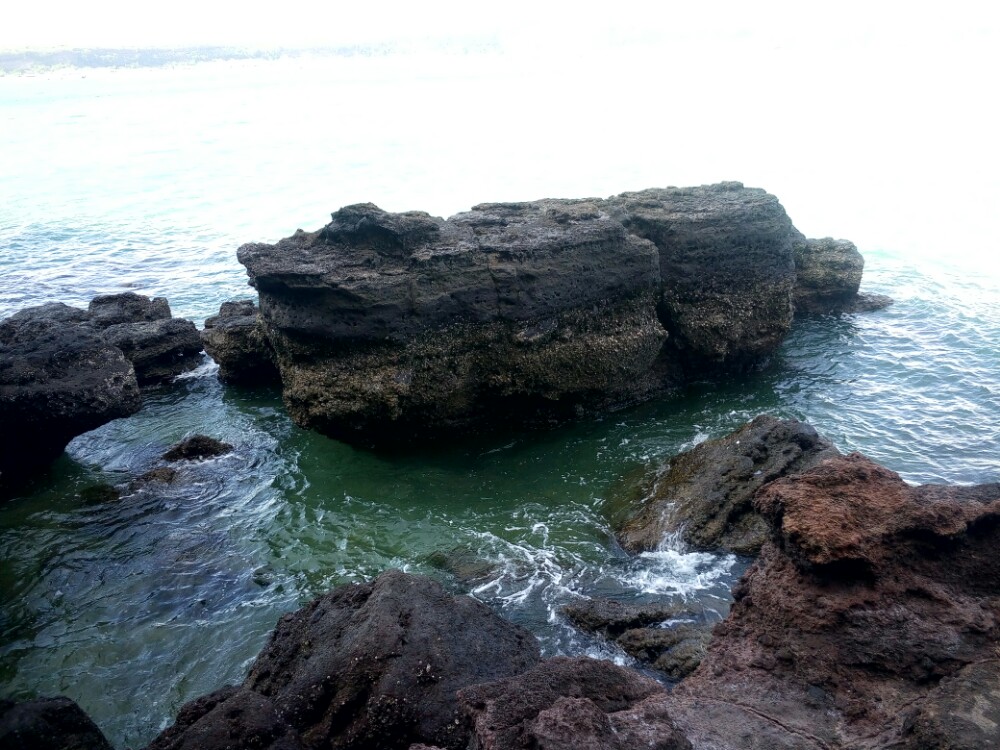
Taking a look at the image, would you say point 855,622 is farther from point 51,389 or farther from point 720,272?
point 51,389

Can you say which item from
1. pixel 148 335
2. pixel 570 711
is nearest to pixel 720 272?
pixel 570 711

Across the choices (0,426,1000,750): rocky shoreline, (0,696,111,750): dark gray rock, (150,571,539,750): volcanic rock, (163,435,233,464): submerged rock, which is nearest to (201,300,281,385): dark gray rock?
(163,435,233,464): submerged rock

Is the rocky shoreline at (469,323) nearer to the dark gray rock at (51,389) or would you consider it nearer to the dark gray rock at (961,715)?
the dark gray rock at (51,389)

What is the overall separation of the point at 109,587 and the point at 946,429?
13240 millimetres

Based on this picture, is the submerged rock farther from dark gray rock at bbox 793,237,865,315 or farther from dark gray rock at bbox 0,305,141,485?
dark gray rock at bbox 793,237,865,315

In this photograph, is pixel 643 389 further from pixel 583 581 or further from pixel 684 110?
pixel 684 110

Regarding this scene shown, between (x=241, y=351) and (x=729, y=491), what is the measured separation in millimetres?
9990

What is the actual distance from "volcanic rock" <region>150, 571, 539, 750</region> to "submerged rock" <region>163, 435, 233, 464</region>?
620 centimetres

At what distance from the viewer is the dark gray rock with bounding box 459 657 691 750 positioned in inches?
167

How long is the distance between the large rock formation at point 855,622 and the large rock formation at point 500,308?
6493 millimetres

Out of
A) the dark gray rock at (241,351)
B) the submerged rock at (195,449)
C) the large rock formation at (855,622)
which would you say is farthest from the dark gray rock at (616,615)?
the dark gray rock at (241,351)

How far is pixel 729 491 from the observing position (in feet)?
32.6

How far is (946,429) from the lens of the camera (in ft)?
42.8

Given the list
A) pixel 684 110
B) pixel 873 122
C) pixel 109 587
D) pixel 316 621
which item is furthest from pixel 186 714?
pixel 684 110
